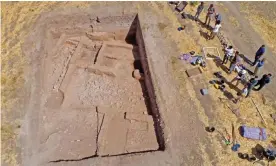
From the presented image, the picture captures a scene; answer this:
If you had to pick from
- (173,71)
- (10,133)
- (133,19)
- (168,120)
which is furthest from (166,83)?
(10,133)

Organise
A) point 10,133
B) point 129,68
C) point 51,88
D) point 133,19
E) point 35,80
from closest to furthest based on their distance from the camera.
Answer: point 10,133
point 35,80
point 51,88
point 129,68
point 133,19

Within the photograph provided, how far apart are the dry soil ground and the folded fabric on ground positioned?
290mm

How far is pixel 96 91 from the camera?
47.7ft

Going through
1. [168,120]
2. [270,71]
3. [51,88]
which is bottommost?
[51,88]

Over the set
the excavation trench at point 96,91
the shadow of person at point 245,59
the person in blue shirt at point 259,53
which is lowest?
the excavation trench at point 96,91

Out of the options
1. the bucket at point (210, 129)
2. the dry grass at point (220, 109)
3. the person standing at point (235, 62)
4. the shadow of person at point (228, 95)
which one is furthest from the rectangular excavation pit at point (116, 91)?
the person standing at point (235, 62)

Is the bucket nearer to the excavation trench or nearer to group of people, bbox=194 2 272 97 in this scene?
the excavation trench

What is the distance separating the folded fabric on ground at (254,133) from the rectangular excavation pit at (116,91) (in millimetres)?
3178

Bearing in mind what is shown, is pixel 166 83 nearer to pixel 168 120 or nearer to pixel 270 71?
pixel 168 120

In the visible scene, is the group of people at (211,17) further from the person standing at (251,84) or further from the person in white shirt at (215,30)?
the person standing at (251,84)

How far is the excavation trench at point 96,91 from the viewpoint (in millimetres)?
12477

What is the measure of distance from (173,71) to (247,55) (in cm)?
387

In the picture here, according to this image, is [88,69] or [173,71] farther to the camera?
[88,69]

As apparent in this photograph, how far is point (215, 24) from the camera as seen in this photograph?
15734 mm
